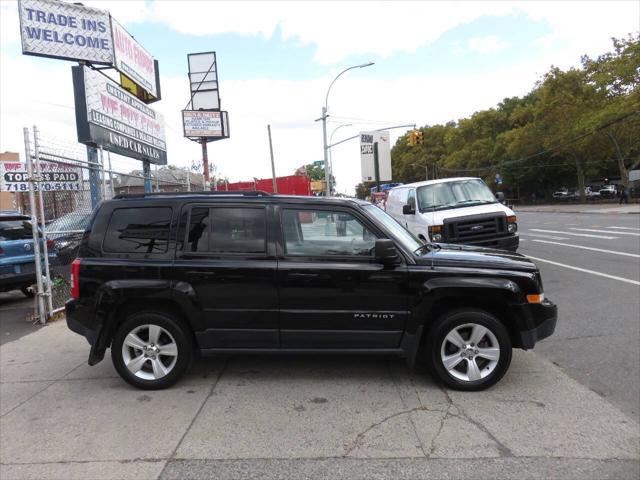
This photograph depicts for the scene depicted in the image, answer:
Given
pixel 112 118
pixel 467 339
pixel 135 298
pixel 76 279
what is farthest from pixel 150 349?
pixel 112 118

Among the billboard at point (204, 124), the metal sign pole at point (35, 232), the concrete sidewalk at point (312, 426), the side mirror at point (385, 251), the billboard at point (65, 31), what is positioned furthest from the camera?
the billboard at point (204, 124)

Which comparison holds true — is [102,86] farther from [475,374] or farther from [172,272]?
[475,374]

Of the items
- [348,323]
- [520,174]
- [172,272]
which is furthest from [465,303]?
[520,174]

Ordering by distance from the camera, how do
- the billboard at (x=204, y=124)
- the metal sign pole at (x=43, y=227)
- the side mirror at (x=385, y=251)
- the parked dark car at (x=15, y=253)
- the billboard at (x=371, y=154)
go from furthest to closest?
the billboard at (x=371, y=154) < the billboard at (x=204, y=124) < the parked dark car at (x=15, y=253) < the metal sign pole at (x=43, y=227) < the side mirror at (x=385, y=251)

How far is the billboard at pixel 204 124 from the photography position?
22391 millimetres

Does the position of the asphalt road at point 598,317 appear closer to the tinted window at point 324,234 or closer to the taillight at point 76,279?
the tinted window at point 324,234

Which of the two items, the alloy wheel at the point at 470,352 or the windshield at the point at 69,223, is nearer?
the alloy wheel at the point at 470,352

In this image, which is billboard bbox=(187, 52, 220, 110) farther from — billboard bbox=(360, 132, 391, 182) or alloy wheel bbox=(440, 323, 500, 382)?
alloy wheel bbox=(440, 323, 500, 382)

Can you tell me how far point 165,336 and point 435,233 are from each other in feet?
20.3

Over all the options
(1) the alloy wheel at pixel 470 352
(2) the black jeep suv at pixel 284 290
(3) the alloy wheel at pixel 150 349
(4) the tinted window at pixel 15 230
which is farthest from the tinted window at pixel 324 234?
(4) the tinted window at pixel 15 230

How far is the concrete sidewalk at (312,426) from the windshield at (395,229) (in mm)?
1255

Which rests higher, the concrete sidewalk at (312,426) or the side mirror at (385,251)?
the side mirror at (385,251)

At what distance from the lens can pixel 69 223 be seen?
26.9 ft

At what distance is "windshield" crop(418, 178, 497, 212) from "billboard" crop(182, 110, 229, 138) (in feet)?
48.3
